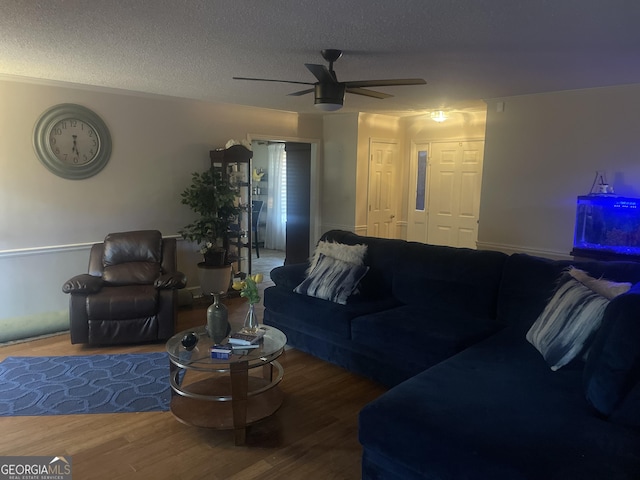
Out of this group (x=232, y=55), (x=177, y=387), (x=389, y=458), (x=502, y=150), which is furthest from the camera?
(x=502, y=150)

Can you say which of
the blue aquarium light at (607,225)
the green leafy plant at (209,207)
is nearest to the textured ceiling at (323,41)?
the blue aquarium light at (607,225)

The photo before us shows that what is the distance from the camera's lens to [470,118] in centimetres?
611

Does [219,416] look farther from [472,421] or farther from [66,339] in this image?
[66,339]

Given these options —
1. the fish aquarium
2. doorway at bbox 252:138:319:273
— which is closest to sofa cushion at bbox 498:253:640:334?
the fish aquarium

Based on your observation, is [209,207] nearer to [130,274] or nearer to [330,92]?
[130,274]

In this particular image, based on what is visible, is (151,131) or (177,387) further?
(151,131)

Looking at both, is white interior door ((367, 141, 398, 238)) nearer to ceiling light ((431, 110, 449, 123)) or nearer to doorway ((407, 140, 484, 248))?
doorway ((407, 140, 484, 248))

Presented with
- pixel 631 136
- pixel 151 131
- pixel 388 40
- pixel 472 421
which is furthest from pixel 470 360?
pixel 151 131

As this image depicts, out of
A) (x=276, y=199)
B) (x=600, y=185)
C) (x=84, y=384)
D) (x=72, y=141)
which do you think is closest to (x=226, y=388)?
(x=84, y=384)

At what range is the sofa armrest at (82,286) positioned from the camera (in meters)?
3.86

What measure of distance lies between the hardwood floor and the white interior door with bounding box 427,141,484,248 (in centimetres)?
372

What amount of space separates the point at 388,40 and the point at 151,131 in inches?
125

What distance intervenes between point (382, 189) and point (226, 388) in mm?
4363

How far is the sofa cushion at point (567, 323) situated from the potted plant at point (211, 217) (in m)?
3.48
